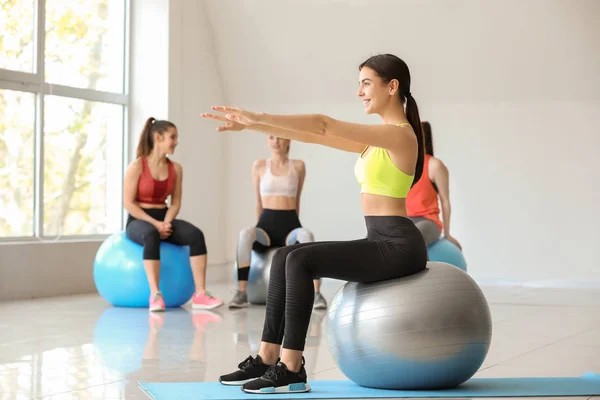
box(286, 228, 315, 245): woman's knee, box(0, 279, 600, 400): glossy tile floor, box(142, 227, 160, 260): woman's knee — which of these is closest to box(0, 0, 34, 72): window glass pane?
box(0, 279, 600, 400): glossy tile floor

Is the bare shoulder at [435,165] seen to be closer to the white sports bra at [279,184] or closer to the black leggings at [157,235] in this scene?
the white sports bra at [279,184]

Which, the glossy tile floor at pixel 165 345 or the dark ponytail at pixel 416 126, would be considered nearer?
the dark ponytail at pixel 416 126

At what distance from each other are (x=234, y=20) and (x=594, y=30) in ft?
10.2

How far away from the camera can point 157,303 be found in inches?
205

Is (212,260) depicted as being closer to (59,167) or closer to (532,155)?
(59,167)

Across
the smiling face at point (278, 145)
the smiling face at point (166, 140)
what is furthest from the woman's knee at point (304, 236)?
the smiling face at point (166, 140)

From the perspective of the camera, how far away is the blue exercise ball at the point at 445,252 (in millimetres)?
5445

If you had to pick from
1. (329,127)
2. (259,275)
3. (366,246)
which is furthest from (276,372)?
Answer: (259,275)

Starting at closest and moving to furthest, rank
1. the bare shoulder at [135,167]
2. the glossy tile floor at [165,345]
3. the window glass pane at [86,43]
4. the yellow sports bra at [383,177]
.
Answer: the yellow sports bra at [383,177]
the glossy tile floor at [165,345]
the bare shoulder at [135,167]
the window glass pane at [86,43]

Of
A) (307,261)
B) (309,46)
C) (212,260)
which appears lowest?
(212,260)

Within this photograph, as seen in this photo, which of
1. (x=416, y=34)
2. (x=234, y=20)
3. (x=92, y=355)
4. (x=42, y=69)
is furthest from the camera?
(x=234, y=20)

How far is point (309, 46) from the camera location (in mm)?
7508

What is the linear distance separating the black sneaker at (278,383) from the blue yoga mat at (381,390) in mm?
21

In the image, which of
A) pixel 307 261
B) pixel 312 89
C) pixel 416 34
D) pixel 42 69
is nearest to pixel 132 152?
pixel 42 69
